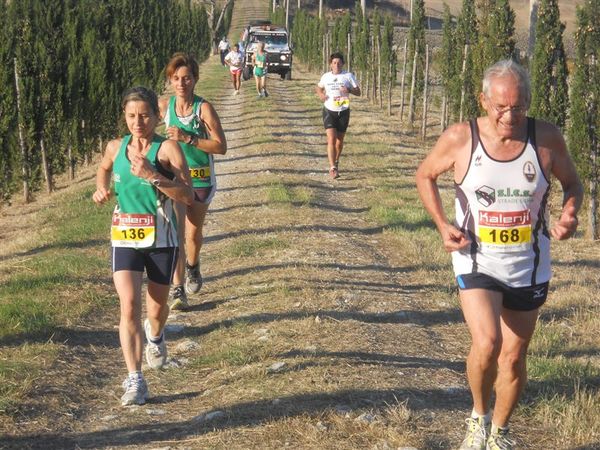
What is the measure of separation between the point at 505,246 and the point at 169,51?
37649 mm

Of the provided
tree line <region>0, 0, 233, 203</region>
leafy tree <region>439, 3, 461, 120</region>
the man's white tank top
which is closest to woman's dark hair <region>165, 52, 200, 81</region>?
the man's white tank top

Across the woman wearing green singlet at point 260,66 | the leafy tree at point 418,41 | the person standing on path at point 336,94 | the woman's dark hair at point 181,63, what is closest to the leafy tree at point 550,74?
the person standing on path at point 336,94

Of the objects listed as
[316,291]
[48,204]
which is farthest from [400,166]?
[316,291]

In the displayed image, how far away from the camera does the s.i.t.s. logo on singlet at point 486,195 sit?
4.84 metres

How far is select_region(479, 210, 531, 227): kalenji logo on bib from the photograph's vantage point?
4.84 m

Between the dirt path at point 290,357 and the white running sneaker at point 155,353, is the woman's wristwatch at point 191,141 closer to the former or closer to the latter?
the dirt path at point 290,357

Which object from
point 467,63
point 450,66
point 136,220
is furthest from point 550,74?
point 136,220

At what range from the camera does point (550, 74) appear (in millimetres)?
15734

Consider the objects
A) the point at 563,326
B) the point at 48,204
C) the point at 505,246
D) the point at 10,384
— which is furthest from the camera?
the point at 48,204

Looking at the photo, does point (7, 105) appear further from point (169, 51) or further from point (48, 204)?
point (169, 51)

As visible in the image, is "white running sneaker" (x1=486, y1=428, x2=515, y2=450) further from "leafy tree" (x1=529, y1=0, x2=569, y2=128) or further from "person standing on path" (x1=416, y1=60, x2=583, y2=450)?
"leafy tree" (x1=529, y1=0, x2=569, y2=128)

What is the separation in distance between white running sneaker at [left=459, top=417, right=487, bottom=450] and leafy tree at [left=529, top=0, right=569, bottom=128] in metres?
11.1

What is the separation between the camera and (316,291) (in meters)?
8.74

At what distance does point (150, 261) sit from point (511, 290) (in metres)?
2.29
